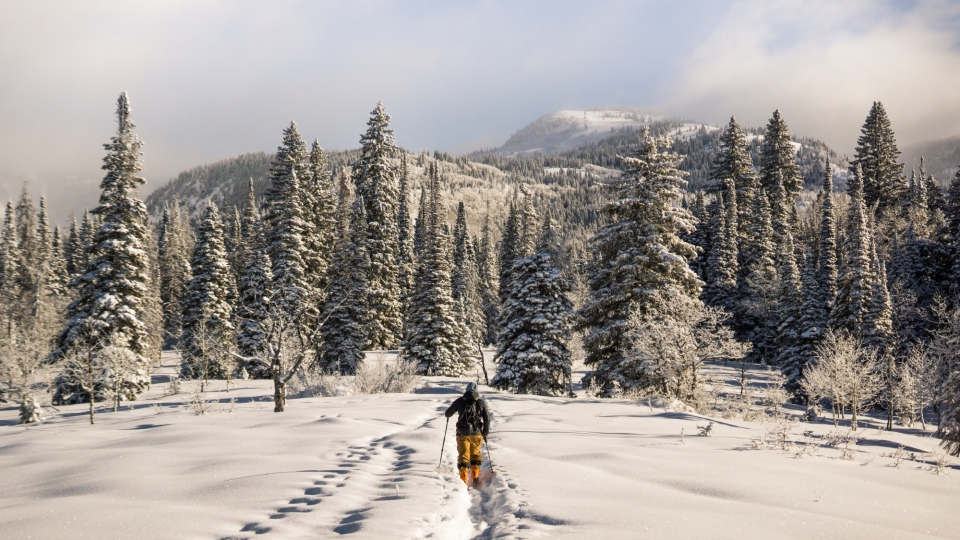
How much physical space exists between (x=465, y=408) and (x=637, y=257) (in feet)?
58.9

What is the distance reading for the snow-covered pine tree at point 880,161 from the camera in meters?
69.0

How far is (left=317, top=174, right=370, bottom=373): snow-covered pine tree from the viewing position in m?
38.3

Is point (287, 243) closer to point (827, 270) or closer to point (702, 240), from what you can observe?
point (827, 270)

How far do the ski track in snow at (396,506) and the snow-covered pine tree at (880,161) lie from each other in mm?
78041

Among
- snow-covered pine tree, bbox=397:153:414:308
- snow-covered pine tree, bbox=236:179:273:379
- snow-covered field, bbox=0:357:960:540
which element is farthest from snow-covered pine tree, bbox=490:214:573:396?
snow-covered pine tree, bbox=397:153:414:308

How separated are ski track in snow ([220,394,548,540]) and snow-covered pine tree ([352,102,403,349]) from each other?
3380 cm

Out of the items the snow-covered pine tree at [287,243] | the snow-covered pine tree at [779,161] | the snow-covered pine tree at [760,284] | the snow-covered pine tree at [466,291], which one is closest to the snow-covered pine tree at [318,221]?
the snow-covered pine tree at [287,243]

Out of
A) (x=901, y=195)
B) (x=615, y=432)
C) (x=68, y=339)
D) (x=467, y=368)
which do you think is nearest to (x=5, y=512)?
(x=615, y=432)

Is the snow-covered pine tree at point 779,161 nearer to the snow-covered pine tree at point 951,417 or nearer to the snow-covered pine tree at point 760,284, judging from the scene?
the snow-covered pine tree at point 760,284

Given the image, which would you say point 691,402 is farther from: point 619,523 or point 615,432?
point 619,523

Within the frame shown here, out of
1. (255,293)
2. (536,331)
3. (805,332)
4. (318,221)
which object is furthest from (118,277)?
(805,332)

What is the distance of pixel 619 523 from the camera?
6824 mm

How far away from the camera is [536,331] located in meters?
29.8

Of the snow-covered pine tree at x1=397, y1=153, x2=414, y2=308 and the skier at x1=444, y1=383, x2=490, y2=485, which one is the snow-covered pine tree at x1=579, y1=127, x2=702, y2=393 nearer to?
the skier at x1=444, y1=383, x2=490, y2=485
